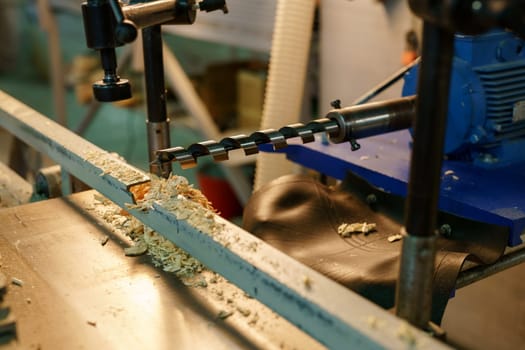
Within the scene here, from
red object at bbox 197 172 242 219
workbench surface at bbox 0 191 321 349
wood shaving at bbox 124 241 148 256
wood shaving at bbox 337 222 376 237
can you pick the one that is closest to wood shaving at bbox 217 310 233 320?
workbench surface at bbox 0 191 321 349

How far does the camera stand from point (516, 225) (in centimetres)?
95

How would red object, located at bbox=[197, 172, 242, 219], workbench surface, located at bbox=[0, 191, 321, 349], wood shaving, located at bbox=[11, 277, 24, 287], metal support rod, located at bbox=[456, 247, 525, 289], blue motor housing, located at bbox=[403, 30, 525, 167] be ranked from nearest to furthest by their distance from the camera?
workbench surface, located at bbox=[0, 191, 321, 349]
wood shaving, located at bbox=[11, 277, 24, 287]
metal support rod, located at bbox=[456, 247, 525, 289]
blue motor housing, located at bbox=[403, 30, 525, 167]
red object, located at bbox=[197, 172, 242, 219]

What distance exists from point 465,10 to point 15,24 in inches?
245

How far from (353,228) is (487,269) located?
0.71 feet

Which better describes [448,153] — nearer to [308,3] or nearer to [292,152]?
[292,152]

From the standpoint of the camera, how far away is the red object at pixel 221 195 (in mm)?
2947

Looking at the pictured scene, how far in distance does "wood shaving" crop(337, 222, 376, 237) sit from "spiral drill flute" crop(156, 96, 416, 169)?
147 millimetres

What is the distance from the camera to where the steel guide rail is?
56 centimetres

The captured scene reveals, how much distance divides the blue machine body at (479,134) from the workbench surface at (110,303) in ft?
1.55

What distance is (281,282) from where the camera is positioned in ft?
2.07

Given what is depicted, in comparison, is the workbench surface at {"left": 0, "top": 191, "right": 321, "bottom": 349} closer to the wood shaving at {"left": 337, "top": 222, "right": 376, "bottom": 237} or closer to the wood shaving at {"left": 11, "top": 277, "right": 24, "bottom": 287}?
the wood shaving at {"left": 11, "top": 277, "right": 24, "bottom": 287}

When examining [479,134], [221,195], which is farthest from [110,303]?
[221,195]

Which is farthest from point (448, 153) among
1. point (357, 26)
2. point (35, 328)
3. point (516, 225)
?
point (357, 26)

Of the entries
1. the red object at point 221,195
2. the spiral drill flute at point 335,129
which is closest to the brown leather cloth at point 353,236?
the spiral drill flute at point 335,129
